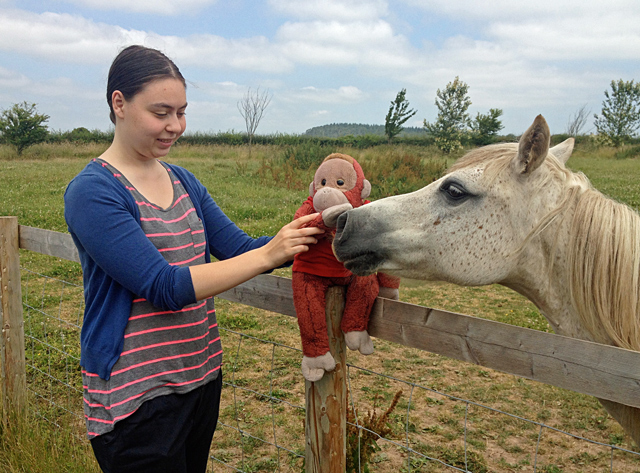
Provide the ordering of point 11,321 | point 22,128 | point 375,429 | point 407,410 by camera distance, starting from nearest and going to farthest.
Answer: point 375,429
point 11,321
point 407,410
point 22,128

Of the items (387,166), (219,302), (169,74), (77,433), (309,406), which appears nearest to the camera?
(169,74)

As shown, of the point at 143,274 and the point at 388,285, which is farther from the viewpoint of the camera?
the point at 388,285

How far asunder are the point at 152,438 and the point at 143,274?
606mm

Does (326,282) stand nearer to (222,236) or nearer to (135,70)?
(222,236)

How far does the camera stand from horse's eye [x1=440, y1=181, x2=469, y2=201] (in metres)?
1.72

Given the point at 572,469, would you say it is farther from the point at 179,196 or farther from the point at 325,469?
the point at 179,196

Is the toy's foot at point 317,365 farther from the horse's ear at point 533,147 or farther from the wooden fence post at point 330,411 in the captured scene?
the horse's ear at point 533,147

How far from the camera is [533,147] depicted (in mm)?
1609

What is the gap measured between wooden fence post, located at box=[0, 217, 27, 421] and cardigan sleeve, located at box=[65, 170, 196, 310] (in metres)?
2.07

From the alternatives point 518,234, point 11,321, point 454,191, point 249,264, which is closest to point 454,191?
point 454,191

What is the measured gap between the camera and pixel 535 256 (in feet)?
5.57

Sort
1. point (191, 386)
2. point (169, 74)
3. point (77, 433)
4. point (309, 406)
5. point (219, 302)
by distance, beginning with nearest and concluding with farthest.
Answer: point (169, 74), point (191, 386), point (309, 406), point (77, 433), point (219, 302)

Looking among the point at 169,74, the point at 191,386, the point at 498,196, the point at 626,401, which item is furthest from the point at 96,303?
the point at 626,401

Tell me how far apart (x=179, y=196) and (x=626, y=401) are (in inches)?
61.9
